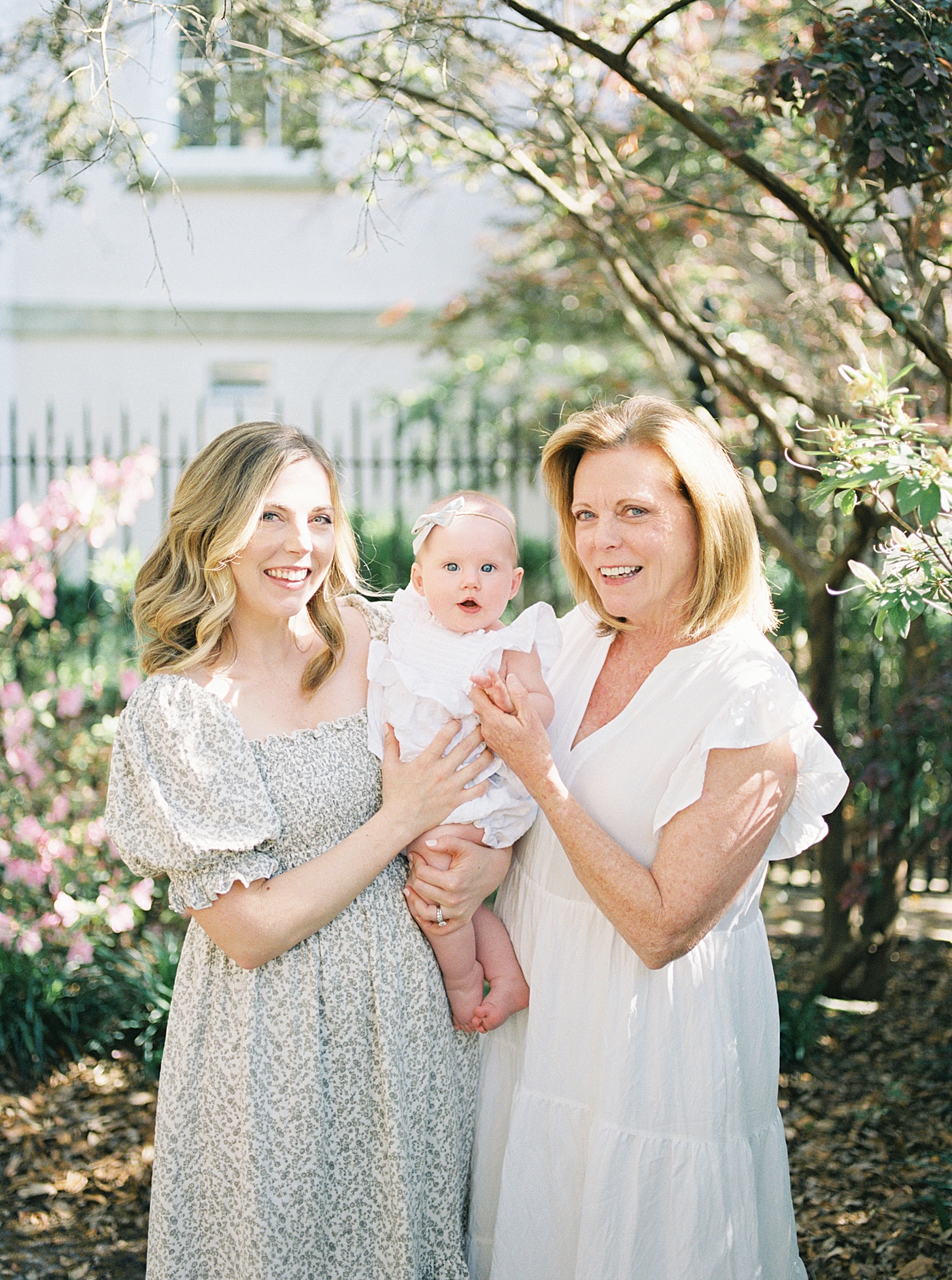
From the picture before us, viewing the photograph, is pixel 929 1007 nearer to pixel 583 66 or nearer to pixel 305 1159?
Result: pixel 305 1159

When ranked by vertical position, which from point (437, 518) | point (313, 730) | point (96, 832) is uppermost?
point (437, 518)

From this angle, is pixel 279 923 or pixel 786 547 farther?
pixel 786 547

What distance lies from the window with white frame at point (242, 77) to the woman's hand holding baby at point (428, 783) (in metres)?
1.60

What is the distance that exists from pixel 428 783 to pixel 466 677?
0.24 m

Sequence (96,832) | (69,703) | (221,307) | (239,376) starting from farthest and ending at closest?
(239,376)
(221,307)
(69,703)
(96,832)

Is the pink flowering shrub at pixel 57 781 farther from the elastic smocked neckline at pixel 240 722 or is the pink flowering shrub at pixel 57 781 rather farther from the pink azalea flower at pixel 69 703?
the elastic smocked neckline at pixel 240 722

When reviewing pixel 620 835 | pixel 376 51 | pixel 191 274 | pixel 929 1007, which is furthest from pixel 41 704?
pixel 191 274

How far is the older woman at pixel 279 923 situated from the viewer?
206 centimetres

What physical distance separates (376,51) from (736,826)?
338cm

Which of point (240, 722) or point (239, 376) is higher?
point (239, 376)

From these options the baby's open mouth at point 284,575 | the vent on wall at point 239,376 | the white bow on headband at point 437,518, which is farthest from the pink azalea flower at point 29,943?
the vent on wall at point 239,376

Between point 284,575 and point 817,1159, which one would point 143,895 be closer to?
point 284,575

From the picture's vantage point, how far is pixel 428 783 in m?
2.20

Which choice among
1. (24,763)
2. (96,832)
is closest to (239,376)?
(24,763)
